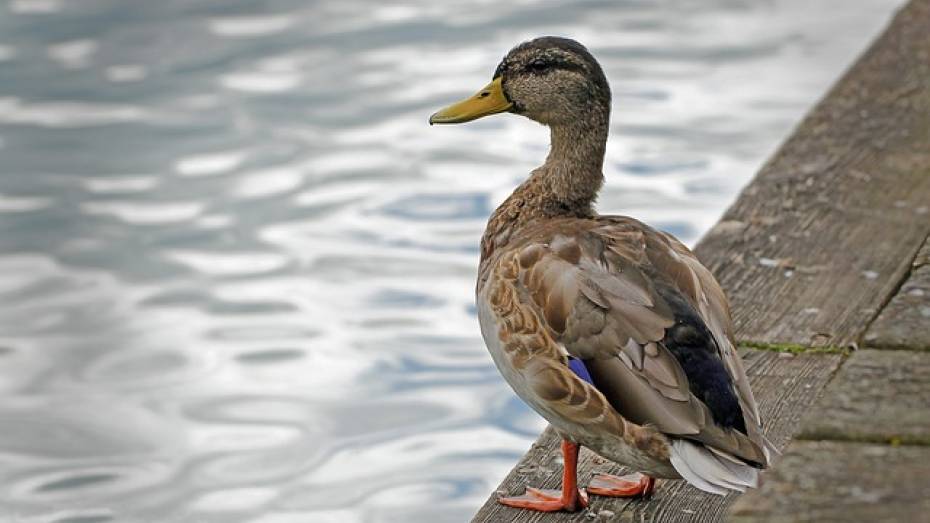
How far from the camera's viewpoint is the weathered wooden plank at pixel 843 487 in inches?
103

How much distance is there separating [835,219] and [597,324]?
1719 millimetres

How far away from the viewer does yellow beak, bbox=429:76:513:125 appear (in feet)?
14.3

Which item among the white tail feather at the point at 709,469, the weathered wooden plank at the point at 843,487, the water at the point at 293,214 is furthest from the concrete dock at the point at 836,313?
the water at the point at 293,214

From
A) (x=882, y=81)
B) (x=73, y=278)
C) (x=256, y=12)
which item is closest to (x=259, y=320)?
(x=73, y=278)

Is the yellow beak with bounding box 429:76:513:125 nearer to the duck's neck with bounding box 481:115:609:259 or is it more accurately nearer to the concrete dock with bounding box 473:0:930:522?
the duck's neck with bounding box 481:115:609:259

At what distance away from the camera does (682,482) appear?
3.75m

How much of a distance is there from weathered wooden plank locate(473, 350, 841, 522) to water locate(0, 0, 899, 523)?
1244mm

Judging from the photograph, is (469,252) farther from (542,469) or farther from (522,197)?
(542,469)

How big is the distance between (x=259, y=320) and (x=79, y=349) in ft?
2.33

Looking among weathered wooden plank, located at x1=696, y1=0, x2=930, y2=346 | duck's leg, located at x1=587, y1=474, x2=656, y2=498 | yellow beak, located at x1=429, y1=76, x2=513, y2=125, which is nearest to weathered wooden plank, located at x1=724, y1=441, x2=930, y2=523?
duck's leg, located at x1=587, y1=474, x2=656, y2=498

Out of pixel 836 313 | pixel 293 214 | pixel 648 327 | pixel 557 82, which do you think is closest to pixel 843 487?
pixel 648 327

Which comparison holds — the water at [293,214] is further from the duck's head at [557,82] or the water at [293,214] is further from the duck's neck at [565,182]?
the duck's head at [557,82]

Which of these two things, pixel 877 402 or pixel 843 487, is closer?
pixel 843 487

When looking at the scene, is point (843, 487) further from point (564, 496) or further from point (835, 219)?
point (835, 219)
